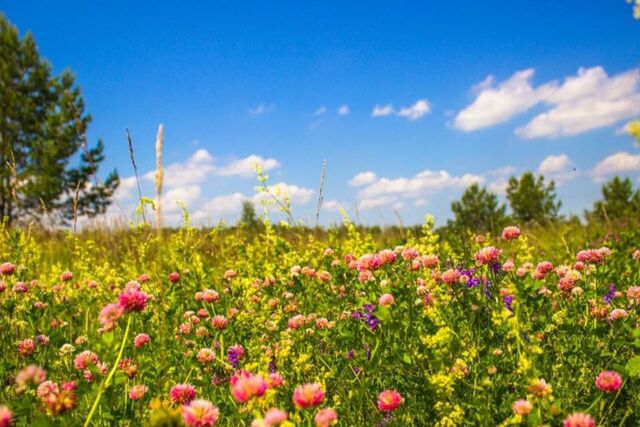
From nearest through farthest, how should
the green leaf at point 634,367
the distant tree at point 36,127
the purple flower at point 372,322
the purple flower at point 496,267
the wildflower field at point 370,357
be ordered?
the wildflower field at point 370,357
the green leaf at point 634,367
the purple flower at point 496,267
the purple flower at point 372,322
the distant tree at point 36,127

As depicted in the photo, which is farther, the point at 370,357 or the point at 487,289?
the point at 487,289

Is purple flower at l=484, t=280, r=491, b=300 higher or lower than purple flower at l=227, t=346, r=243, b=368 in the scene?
higher

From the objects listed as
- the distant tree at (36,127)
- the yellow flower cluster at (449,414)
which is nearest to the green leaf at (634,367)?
the yellow flower cluster at (449,414)

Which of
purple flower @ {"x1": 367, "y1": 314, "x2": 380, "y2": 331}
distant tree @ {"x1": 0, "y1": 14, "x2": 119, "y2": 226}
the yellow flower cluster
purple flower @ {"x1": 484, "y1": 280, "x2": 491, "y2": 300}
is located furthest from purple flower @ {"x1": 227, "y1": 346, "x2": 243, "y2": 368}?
distant tree @ {"x1": 0, "y1": 14, "x2": 119, "y2": 226}

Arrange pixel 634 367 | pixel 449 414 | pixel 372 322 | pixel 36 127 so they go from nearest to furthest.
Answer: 1. pixel 449 414
2. pixel 634 367
3. pixel 372 322
4. pixel 36 127

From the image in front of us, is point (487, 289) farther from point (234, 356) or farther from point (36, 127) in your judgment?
point (36, 127)

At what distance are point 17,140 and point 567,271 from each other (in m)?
36.7

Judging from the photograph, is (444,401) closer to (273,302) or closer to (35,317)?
(273,302)

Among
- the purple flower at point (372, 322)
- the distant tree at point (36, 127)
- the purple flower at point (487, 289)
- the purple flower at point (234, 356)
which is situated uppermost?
the distant tree at point (36, 127)

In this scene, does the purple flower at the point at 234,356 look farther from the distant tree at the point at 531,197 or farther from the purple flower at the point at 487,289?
the distant tree at the point at 531,197

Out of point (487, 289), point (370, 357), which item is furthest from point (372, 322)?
point (487, 289)

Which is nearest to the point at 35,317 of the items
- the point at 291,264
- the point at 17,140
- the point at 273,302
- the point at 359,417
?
the point at 273,302

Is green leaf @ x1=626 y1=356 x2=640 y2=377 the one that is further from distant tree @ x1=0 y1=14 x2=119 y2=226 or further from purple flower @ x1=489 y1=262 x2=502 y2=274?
distant tree @ x1=0 y1=14 x2=119 y2=226

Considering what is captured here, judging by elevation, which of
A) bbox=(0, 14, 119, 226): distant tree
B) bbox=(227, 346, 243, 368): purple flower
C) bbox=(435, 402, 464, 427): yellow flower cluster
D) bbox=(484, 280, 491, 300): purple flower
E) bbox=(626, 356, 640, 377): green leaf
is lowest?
bbox=(435, 402, 464, 427): yellow flower cluster
